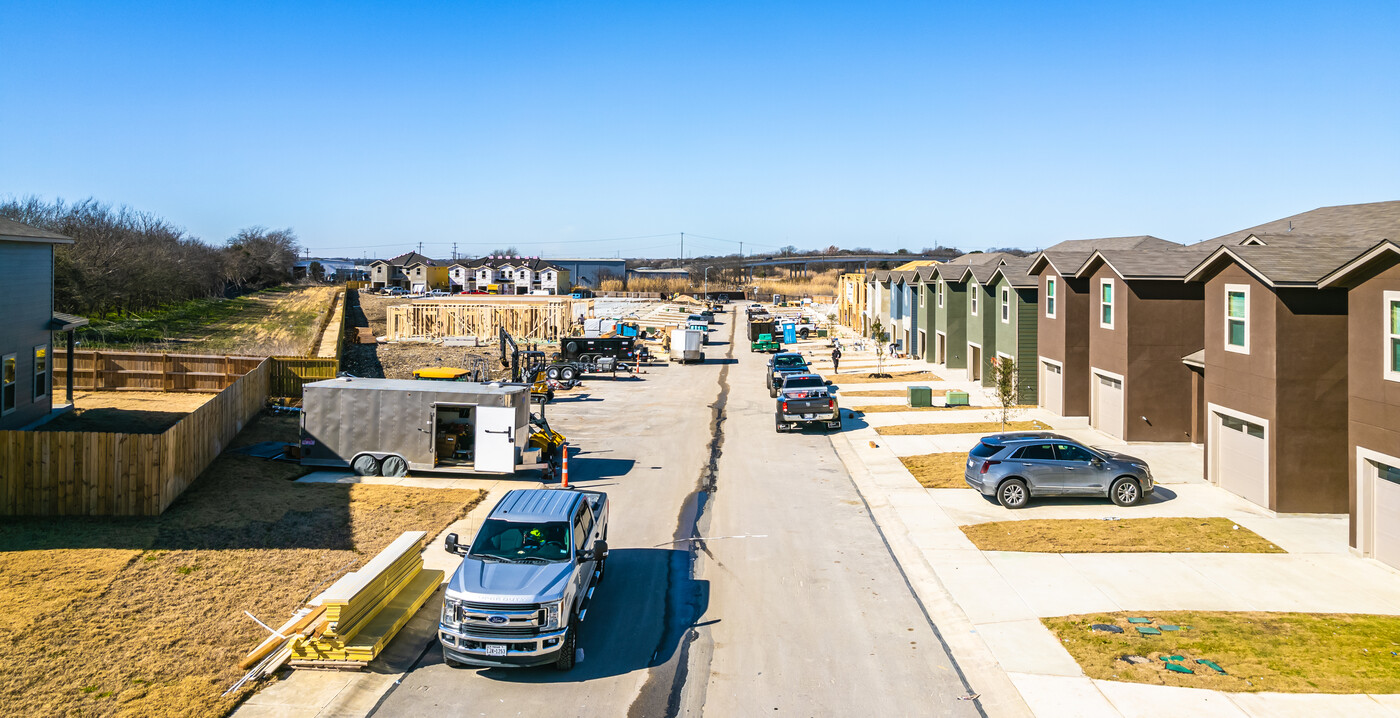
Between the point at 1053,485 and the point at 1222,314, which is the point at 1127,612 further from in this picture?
the point at 1222,314

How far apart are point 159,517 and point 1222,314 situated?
23.6 m

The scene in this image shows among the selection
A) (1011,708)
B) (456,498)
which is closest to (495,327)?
(456,498)

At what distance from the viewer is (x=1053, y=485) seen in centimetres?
1872

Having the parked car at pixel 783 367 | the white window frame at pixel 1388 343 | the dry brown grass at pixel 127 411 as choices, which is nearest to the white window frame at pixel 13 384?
the dry brown grass at pixel 127 411

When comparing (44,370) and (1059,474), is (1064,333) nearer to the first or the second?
(1059,474)

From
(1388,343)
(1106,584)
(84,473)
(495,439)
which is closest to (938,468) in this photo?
(1106,584)

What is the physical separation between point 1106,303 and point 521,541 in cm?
2186

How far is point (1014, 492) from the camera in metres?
18.8

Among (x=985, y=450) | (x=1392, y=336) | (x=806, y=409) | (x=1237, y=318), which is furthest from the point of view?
(x=806, y=409)

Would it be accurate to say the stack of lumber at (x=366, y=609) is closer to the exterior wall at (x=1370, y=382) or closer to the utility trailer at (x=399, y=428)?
the utility trailer at (x=399, y=428)

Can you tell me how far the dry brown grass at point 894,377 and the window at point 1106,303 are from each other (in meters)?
14.1

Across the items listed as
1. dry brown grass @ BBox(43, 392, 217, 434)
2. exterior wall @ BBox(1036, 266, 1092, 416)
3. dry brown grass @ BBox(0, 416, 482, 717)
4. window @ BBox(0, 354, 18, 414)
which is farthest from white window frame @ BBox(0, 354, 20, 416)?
exterior wall @ BBox(1036, 266, 1092, 416)

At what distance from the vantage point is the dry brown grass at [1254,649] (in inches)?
406

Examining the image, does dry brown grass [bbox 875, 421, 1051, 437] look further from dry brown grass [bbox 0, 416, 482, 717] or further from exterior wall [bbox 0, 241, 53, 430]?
exterior wall [bbox 0, 241, 53, 430]
